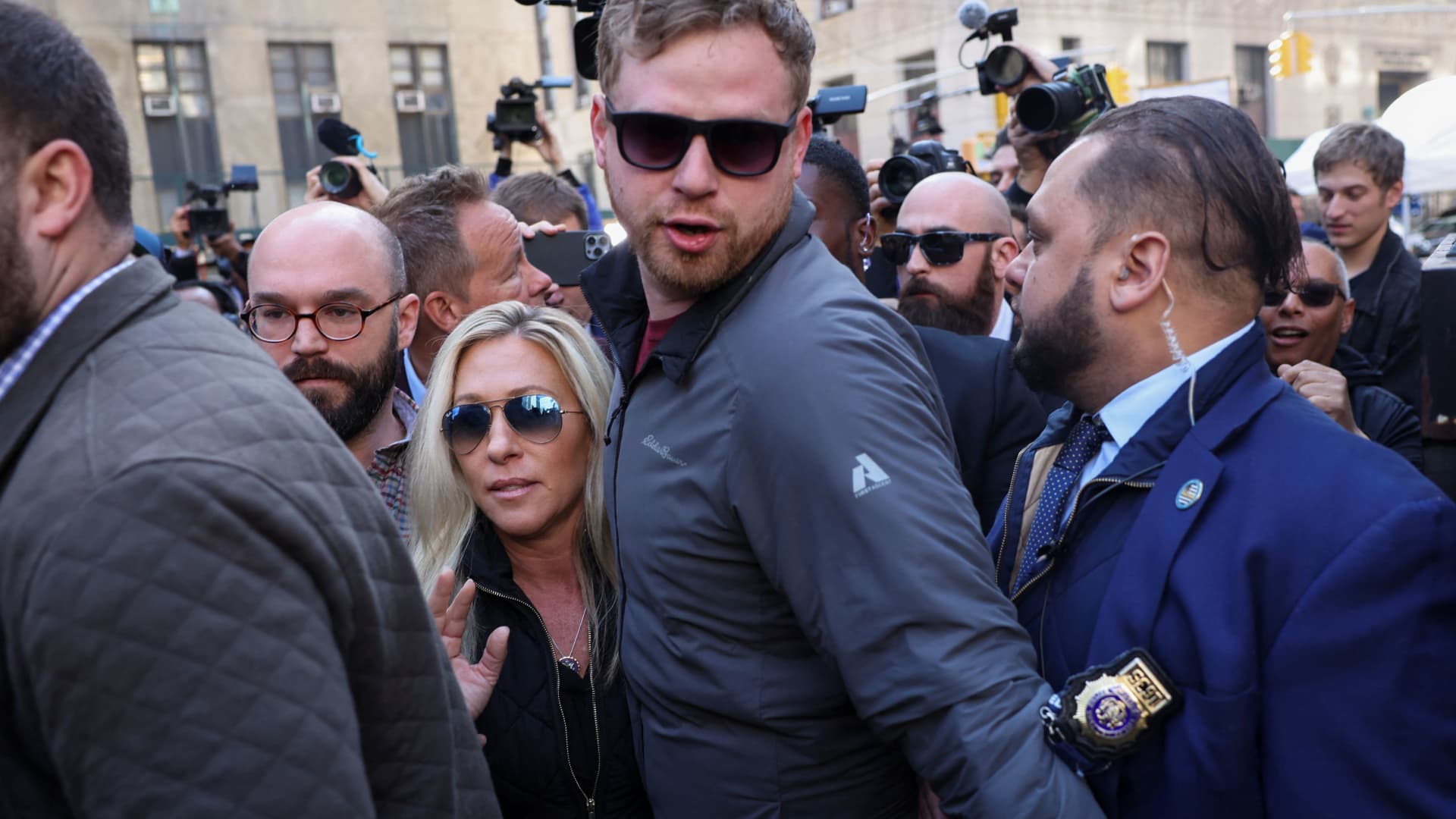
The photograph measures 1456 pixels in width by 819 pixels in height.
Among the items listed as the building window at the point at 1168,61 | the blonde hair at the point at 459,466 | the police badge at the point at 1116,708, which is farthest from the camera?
the building window at the point at 1168,61

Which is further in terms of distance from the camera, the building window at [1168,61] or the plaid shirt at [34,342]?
the building window at [1168,61]

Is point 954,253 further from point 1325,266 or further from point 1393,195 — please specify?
point 1393,195

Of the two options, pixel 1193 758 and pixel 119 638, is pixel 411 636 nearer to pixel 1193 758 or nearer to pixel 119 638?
pixel 119 638

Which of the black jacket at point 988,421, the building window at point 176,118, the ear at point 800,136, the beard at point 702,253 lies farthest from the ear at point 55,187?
the building window at point 176,118

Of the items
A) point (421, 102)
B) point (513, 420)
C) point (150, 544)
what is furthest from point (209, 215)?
point (421, 102)

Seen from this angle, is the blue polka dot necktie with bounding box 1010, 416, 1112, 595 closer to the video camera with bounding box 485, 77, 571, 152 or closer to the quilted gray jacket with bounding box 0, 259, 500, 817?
the quilted gray jacket with bounding box 0, 259, 500, 817

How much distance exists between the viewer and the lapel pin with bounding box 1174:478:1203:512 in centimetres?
176

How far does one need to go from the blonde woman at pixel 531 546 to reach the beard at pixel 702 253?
2.32ft

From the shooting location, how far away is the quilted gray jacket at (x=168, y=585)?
1083 millimetres

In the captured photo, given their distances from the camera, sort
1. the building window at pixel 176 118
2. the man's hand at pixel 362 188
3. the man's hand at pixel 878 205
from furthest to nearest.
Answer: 1. the building window at pixel 176 118
2. the man's hand at pixel 362 188
3. the man's hand at pixel 878 205

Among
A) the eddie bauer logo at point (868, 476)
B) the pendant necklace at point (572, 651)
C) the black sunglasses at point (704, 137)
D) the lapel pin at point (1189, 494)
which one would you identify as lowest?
the pendant necklace at point (572, 651)

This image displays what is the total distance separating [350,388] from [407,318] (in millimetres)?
370

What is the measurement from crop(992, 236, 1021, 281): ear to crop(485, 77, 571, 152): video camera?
3.49 metres

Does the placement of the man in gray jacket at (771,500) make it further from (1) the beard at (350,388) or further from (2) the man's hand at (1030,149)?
(2) the man's hand at (1030,149)
